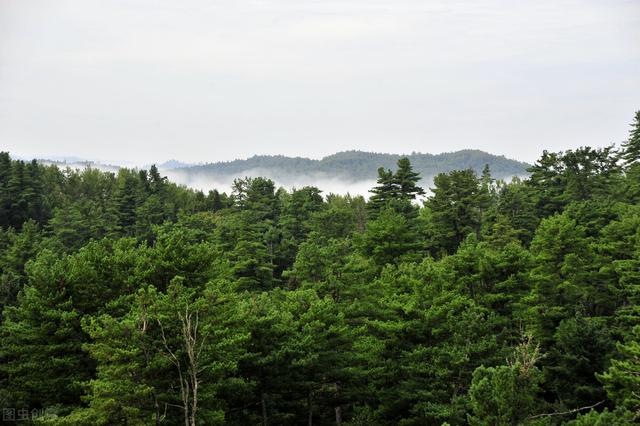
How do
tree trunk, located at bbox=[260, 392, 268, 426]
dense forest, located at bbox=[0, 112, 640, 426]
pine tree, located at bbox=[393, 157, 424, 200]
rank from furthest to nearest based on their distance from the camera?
pine tree, located at bbox=[393, 157, 424, 200] < tree trunk, located at bbox=[260, 392, 268, 426] < dense forest, located at bbox=[0, 112, 640, 426]

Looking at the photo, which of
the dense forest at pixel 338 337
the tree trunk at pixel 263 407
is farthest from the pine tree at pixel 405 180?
the tree trunk at pixel 263 407

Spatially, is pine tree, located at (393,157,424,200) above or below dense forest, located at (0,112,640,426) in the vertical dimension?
above

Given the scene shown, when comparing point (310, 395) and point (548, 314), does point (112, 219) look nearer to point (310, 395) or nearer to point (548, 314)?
point (310, 395)

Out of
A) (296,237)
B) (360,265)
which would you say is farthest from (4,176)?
(360,265)

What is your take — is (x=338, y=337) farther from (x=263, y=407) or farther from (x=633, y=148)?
(x=633, y=148)

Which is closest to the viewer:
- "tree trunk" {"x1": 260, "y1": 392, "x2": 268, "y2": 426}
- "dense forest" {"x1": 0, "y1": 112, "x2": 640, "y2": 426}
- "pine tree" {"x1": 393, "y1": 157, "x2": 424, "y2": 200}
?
"dense forest" {"x1": 0, "y1": 112, "x2": 640, "y2": 426}

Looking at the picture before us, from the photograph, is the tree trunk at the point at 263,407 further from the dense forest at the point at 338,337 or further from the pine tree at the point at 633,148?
the pine tree at the point at 633,148

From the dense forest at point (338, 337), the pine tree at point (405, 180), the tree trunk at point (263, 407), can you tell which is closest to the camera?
the dense forest at point (338, 337)

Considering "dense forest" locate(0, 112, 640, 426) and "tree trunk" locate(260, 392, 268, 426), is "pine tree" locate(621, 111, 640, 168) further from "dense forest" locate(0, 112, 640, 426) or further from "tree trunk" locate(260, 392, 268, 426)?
"tree trunk" locate(260, 392, 268, 426)

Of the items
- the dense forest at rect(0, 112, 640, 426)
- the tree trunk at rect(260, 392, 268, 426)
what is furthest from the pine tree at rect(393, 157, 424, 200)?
the tree trunk at rect(260, 392, 268, 426)

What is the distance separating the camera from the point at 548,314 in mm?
30234

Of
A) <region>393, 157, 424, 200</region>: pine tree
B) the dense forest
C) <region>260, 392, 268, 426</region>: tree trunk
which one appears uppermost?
<region>393, 157, 424, 200</region>: pine tree

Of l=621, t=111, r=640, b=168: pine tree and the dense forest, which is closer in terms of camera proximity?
the dense forest

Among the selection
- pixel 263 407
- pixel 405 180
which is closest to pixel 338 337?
pixel 263 407
